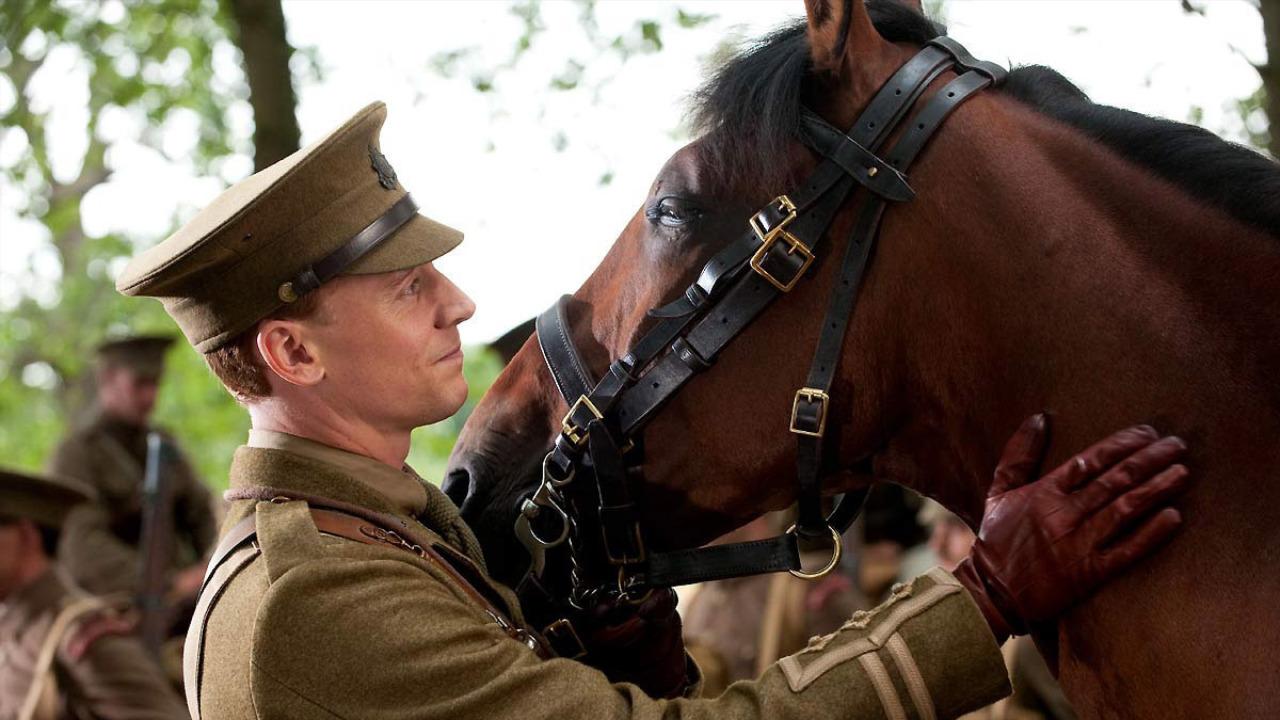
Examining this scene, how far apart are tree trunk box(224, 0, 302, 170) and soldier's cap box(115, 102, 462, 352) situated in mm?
4017

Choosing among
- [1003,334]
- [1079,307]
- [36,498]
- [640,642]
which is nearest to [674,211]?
Answer: [1003,334]

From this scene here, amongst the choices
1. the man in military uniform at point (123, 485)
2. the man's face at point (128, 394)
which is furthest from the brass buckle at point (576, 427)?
the man's face at point (128, 394)

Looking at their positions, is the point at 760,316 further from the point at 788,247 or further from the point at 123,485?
the point at 123,485

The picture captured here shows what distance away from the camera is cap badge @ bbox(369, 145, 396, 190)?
2.39 m

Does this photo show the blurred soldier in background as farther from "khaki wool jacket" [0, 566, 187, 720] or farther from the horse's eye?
the horse's eye

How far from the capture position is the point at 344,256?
2283mm

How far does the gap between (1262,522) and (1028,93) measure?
869 millimetres

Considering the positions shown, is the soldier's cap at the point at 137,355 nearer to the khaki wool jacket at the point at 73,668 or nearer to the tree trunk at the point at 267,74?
the khaki wool jacket at the point at 73,668

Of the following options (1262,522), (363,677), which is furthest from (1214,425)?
(363,677)

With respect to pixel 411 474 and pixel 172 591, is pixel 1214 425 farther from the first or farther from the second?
pixel 172 591

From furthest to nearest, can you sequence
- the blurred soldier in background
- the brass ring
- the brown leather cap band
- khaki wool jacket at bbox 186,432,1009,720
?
the blurred soldier in background < the brass ring < the brown leather cap band < khaki wool jacket at bbox 186,432,1009,720

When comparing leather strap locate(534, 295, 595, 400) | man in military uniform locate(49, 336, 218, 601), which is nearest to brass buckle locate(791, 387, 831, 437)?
leather strap locate(534, 295, 595, 400)

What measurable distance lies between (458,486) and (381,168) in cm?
69

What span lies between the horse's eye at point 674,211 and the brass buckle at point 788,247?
0.17m
